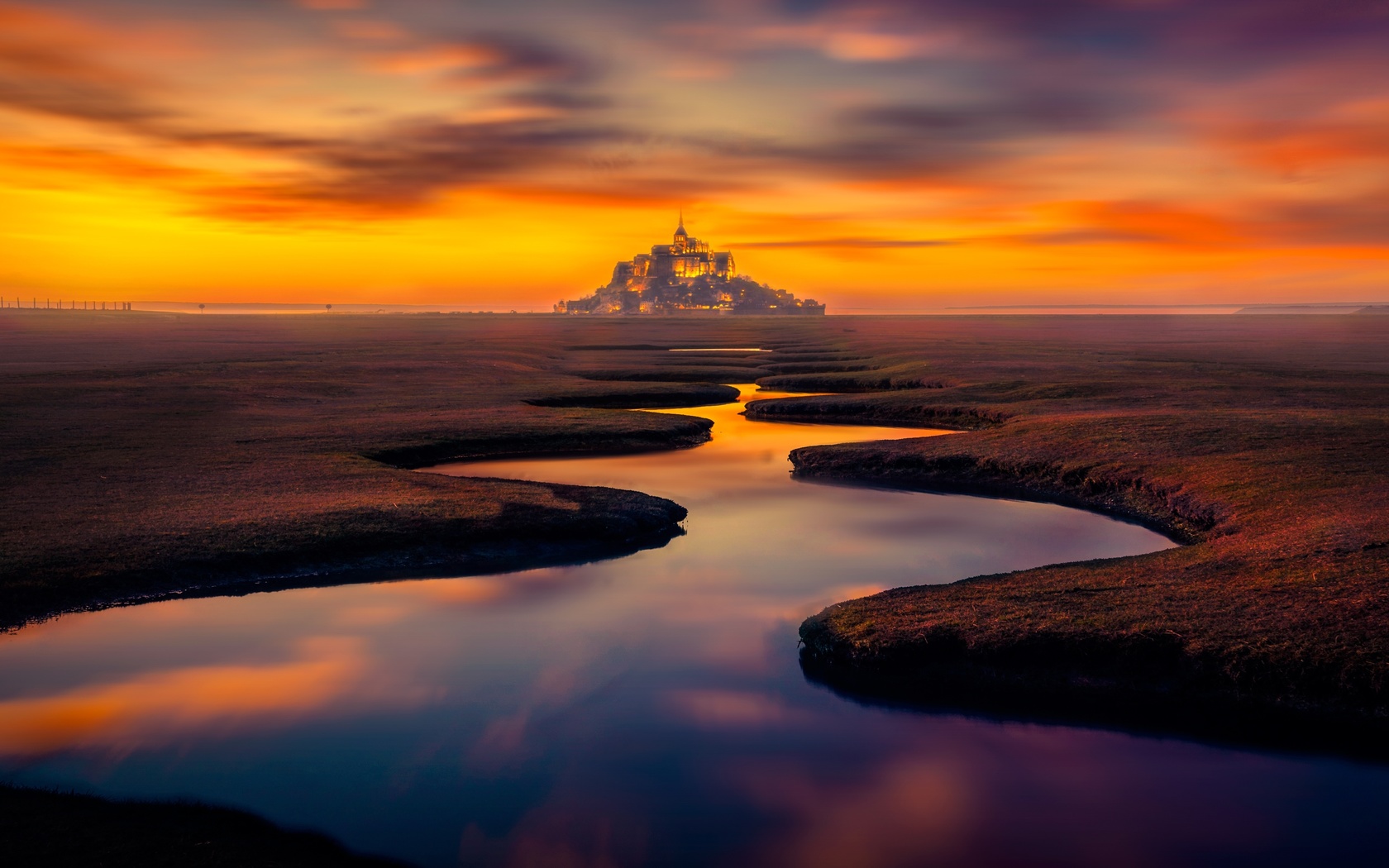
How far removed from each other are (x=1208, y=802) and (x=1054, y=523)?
17.1 m

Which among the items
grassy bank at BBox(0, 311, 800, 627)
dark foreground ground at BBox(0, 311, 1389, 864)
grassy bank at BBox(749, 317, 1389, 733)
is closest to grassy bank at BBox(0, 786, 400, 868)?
dark foreground ground at BBox(0, 311, 1389, 864)

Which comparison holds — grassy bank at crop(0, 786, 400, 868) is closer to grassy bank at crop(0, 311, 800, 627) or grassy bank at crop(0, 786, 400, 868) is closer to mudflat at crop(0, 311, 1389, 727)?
mudflat at crop(0, 311, 1389, 727)

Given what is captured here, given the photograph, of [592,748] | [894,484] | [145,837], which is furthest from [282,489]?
[894,484]

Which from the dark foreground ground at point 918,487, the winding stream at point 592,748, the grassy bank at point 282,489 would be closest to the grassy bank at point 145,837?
the dark foreground ground at point 918,487

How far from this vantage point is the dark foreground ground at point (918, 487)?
16.8 metres

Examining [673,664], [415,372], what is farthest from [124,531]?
[415,372]

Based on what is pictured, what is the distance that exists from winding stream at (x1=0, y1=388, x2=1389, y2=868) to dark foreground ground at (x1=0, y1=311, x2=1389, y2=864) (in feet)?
3.72

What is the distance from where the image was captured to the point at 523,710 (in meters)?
17.3

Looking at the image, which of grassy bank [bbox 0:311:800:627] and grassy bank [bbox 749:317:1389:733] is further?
grassy bank [bbox 0:311:800:627]

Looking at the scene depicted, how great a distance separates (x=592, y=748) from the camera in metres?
15.9

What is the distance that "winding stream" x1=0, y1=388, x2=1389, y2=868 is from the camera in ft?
43.6

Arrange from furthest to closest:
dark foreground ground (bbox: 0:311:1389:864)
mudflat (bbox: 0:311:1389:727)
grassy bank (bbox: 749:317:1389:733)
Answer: mudflat (bbox: 0:311:1389:727), dark foreground ground (bbox: 0:311:1389:864), grassy bank (bbox: 749:317:1389:733)

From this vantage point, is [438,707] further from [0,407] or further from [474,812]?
[0,407]

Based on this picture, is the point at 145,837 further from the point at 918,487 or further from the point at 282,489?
the point at 918,487
